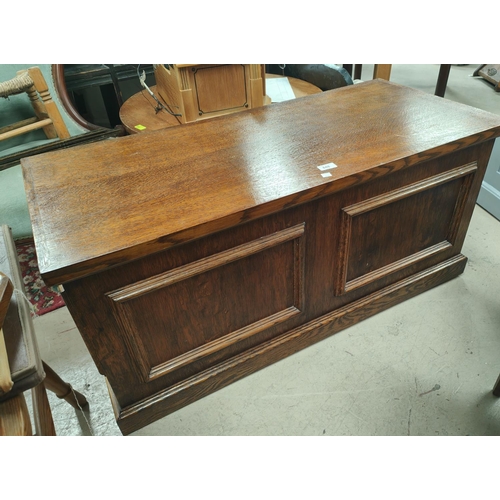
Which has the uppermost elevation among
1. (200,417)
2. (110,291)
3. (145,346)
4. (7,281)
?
(7,281)

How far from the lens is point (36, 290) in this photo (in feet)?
5.81

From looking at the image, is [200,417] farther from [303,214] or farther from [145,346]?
[303,214]

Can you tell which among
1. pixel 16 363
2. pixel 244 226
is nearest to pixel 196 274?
pixel 244 226

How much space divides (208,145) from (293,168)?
0.31m

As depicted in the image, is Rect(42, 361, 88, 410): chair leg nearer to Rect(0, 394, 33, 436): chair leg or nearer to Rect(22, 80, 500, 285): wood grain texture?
Rect(0, 394, 33, 436): chair leg

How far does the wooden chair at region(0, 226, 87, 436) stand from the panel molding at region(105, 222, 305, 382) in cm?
20

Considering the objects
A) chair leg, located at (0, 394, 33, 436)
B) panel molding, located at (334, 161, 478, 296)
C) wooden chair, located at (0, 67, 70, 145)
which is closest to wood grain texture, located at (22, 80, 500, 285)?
panel molding, located at (334, 161, 478, 296)

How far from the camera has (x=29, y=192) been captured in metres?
1.04

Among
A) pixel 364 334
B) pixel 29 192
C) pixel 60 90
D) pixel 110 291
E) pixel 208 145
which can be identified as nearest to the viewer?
pixel 110 291

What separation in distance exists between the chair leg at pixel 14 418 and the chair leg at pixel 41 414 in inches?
3.6

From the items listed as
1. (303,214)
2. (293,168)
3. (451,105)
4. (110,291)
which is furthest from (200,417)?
(451,105)

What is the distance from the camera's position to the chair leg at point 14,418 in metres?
0.74

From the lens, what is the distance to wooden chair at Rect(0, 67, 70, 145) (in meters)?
1.72

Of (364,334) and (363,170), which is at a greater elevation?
(363,170)
